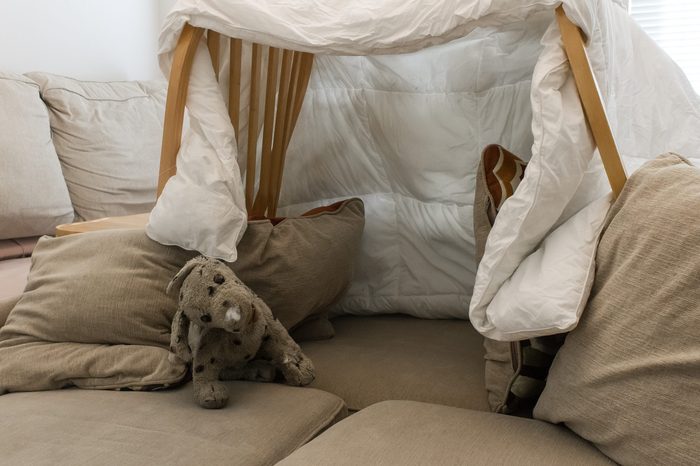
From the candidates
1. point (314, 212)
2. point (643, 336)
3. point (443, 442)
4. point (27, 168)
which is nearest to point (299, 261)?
point (314, 212)

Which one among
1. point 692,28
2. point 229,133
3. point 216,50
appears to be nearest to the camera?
point 229,133

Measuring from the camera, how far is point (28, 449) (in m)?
1.03

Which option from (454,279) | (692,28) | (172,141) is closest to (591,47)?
(454,279)

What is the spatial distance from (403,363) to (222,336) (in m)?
0.39

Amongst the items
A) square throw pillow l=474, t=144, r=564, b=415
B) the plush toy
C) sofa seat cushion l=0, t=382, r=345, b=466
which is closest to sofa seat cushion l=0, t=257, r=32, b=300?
sofa seat cushion l=0, t=382, r=345, b=466

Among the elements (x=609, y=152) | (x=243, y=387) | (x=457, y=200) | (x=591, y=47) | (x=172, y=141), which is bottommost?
(x=243, y=387)

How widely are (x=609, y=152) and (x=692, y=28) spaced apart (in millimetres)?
1568

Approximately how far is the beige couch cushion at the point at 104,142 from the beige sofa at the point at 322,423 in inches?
33.8

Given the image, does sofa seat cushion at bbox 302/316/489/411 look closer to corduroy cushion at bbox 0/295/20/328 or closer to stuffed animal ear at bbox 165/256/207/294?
stuffed animal ear at bbox 165/256/207/294

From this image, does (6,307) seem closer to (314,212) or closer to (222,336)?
(222,336)

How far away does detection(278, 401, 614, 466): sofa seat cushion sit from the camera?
3.29ft

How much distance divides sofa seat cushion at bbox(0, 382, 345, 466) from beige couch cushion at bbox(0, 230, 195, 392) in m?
0.03

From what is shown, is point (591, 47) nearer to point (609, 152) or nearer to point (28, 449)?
point (609, 152)

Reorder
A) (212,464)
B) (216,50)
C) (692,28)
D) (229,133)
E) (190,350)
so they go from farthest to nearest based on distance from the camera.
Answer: (692,28), (216,50), (229,133), (190,350), (212,464)
